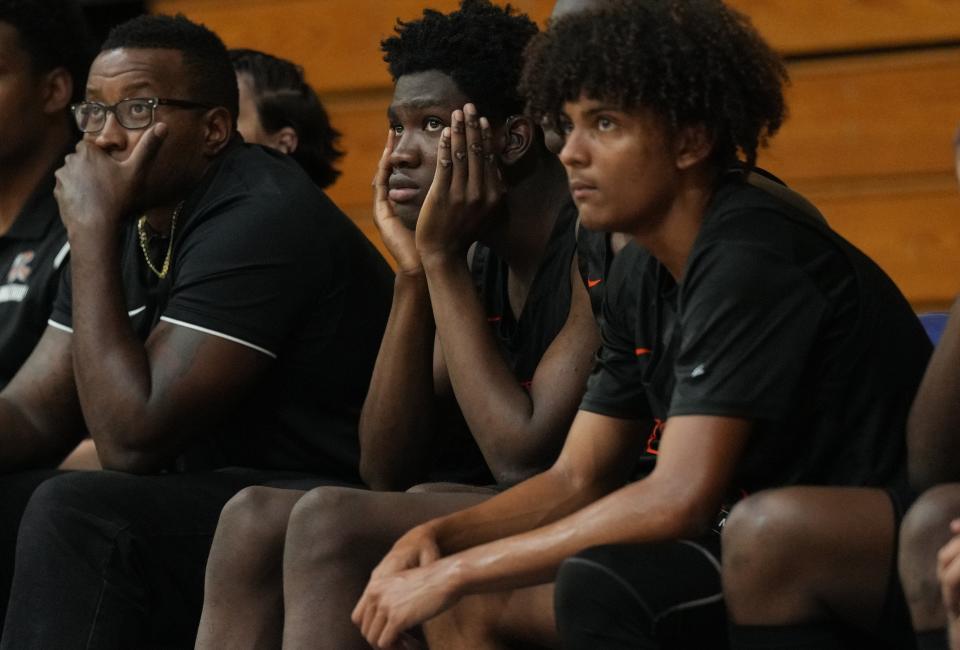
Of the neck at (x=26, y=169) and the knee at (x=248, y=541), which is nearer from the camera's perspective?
the knee at (x=248, y=541)

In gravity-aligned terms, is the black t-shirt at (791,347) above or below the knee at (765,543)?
above

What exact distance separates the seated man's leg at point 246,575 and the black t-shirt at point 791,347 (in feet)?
2.24

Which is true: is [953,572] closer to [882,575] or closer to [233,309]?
[882,575]

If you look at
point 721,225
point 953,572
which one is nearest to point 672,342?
point 721,225

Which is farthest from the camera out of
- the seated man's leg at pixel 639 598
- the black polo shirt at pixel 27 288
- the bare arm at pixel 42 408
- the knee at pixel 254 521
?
the black polo shirt at pixel 27 288

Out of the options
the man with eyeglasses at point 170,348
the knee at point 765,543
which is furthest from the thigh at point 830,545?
the man with eyeglasses at point 170,348

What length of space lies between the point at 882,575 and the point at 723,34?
29.5 inches

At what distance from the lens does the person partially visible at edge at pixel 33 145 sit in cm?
347

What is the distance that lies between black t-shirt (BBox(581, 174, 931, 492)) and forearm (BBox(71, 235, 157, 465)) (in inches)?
41.5

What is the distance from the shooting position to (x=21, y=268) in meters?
3.51

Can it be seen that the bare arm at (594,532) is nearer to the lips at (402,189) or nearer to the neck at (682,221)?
the neck at (682,221)

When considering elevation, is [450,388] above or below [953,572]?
below

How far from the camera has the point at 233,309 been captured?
2.87 metres

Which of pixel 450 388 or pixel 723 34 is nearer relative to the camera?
pixel 723 34
